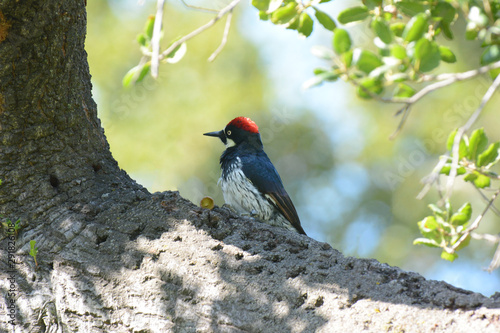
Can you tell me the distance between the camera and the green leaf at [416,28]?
2223 mm

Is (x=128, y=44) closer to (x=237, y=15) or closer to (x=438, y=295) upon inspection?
(x=237, y=15)

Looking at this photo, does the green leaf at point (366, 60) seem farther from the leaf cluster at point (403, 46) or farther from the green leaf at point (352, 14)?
the green leaf at point (352, 14)

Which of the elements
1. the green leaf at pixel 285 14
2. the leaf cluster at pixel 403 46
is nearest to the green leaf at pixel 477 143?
the leaf cluster at pixel 403 46

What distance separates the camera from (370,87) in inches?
97.0

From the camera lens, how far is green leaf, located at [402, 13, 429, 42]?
222 cm

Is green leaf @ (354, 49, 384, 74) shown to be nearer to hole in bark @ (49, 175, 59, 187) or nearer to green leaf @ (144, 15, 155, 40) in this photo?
green leaf @ (144, 15, 155, 40)

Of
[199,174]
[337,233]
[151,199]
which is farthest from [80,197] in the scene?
[337,233]

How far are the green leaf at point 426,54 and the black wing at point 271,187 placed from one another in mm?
2584

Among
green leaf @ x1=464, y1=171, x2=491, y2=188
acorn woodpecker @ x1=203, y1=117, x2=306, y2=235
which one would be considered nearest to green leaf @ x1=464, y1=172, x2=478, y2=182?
green leaf @ x1=464, y1=171, x2=491, y2=188

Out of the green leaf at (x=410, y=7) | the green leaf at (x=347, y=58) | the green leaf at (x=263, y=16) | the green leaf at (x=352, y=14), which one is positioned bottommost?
the green leaf at (x=347, y=58)

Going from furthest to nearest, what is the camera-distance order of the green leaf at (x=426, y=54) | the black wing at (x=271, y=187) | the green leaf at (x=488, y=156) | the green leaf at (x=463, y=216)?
1. the black wing at (x=271, y=187)
2. the green leaf at (x=463, y=216)
3. the green leaf at (x=488, y=156)
4. the green leaf at (x=426, y=54)

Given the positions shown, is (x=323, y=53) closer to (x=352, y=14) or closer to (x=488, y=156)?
(x=352, y=14)

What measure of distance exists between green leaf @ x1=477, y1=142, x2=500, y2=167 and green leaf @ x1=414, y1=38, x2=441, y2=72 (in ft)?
1.98

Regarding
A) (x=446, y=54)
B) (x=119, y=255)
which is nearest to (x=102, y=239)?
(x=119, y=255)
